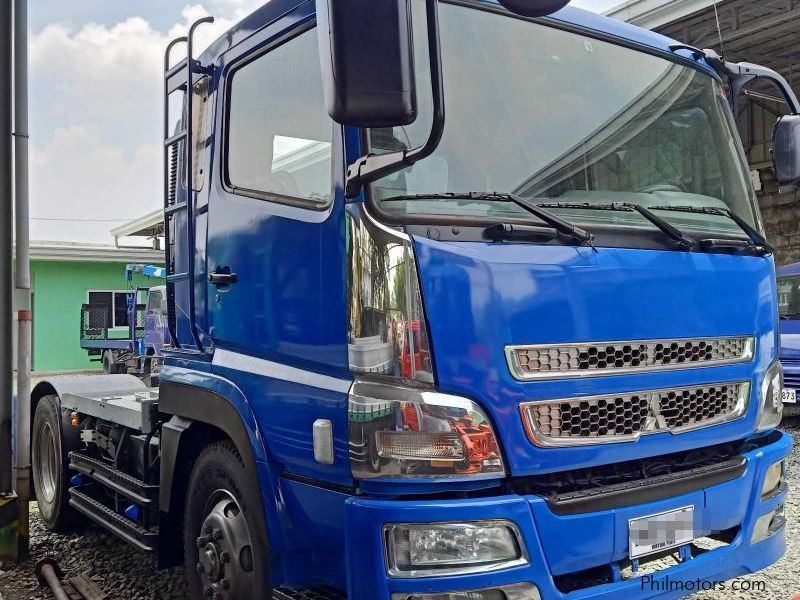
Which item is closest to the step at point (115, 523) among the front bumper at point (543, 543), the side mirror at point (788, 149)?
the front bumper at point (543, 543)

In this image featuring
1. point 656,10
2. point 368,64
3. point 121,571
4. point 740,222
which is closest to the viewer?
point 368,64

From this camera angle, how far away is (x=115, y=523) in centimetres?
423

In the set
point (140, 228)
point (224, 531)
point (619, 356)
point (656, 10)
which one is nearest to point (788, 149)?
point (619, 356)

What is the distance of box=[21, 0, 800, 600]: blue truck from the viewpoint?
2.31 m

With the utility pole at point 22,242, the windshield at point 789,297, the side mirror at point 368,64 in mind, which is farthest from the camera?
the windshield at point 789,297

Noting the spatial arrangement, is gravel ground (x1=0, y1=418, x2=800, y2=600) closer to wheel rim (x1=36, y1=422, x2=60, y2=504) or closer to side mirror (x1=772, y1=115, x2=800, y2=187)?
wheel rim (x1=36, y1=422, x2=60, y2=504)

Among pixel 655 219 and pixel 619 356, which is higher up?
pixel 655 219

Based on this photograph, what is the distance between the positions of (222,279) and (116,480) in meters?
1.85

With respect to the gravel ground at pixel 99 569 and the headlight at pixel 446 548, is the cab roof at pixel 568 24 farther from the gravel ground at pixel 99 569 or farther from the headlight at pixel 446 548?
the gravel ground at pixel 99 569

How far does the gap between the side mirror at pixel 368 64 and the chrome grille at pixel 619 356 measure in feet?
2.74

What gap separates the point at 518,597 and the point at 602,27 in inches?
92.2

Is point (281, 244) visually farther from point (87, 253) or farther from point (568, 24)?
point (87, 253)

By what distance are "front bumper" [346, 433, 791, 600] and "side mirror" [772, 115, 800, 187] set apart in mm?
1732

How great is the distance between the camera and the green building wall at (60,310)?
2419 centimetres
